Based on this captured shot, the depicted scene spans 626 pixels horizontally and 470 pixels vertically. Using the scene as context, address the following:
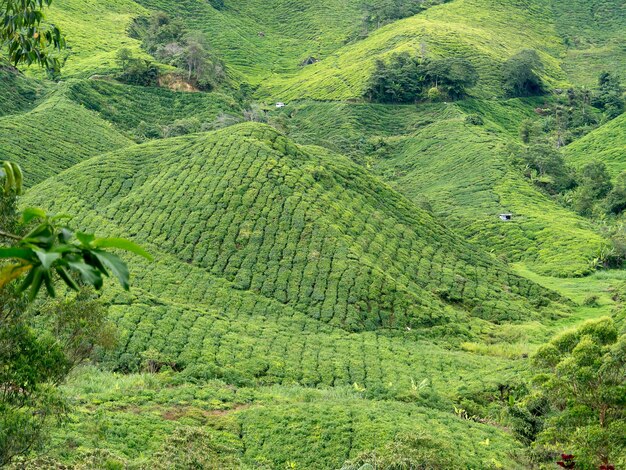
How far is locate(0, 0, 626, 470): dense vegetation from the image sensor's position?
15.1m

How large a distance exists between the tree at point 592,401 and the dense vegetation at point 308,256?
0.20ft

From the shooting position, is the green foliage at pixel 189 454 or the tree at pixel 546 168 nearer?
the green foliage at pixel 189 454

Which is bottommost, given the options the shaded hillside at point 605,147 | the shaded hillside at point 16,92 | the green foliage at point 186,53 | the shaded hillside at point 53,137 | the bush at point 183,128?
the shaded hillside at point 16,92

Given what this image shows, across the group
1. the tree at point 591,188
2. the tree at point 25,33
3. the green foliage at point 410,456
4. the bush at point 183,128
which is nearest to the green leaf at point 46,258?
the tree at point 25,33

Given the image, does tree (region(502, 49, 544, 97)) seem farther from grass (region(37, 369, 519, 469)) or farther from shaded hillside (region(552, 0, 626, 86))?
grass (region(37, 369, 519, 469))

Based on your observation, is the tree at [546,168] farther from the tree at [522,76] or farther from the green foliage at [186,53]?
the green foliage at [186,53]

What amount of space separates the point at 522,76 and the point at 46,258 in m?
89.5

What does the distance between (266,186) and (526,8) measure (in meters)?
91.2

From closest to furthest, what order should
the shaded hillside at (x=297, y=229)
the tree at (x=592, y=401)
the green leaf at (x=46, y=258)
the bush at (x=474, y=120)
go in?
the green leaf at (x=46, y=258) → the tree at (x=592, y=401) → the shaded hillside at (x=297, y=229) → the bush at (x=474, y=120)

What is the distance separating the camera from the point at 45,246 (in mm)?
2902

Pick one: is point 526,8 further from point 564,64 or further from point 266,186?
point 266,186

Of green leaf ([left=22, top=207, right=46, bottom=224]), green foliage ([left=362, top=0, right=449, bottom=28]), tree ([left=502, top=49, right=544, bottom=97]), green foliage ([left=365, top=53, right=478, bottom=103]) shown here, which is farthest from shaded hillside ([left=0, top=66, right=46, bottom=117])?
green leaf ([left=22, top=207, right=46, bottom=224])

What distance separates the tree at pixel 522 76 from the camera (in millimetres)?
86000

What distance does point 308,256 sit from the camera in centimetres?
3616
